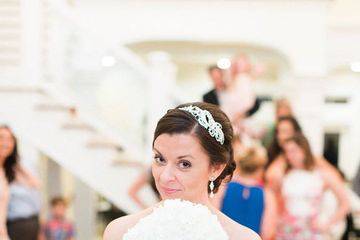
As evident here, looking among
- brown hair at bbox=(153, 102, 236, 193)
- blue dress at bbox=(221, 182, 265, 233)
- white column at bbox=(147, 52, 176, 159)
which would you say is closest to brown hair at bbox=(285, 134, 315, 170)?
blue dress at bbox=(221, 182, 265, 233)

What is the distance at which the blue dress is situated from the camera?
130 inches

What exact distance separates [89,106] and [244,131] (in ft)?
5.20

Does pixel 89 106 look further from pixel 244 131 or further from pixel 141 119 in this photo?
pixel 244 131

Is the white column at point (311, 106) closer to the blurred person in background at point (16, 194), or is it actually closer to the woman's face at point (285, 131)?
the woman's face at point (285, 131)

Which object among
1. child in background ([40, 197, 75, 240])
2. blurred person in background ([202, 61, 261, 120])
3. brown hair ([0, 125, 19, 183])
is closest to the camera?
brown hair ([0, 125, 19, 183])

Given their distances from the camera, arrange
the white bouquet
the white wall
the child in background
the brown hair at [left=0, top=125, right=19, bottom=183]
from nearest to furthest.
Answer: the white bouquet
the brown hair at [left=0, top=125, right=19, bottom=183]
the child in background
the white wall

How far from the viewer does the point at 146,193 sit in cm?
538

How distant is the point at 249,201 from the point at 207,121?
Result: 6.30ft

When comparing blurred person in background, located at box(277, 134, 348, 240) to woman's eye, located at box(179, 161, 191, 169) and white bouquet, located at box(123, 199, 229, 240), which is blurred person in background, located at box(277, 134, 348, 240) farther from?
white bouquet, located at box(123, 199, 229, 240)

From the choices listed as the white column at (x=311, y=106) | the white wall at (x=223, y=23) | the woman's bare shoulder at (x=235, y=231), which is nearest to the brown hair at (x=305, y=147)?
the woman's bare shoulder at (x=235, y=231)

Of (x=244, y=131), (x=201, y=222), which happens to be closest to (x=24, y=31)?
(x=244, y=131)

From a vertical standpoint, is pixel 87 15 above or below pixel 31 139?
above

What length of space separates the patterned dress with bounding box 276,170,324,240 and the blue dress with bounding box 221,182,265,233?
68cm

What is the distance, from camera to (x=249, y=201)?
3.30 metres
